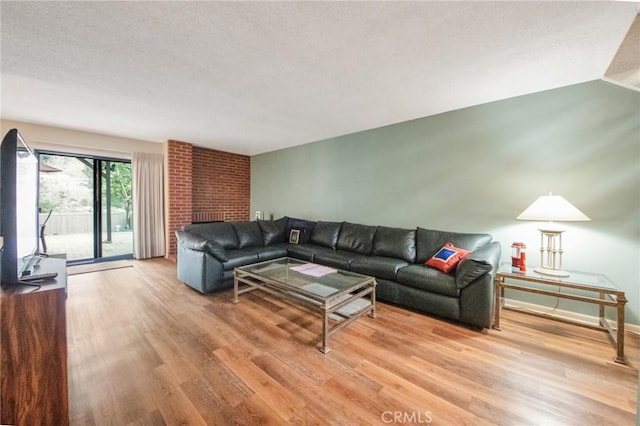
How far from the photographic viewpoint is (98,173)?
14.4 ft

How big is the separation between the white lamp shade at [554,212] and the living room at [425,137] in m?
0.47

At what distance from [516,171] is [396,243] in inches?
60.4

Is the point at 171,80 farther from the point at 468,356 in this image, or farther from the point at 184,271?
the point at 468,356

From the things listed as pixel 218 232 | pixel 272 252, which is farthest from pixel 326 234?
pixel 218 232

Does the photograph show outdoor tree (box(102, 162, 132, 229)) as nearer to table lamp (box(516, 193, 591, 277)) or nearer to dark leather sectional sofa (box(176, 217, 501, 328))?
dark leather sectional sofa (box(176, 217, 501, 328))

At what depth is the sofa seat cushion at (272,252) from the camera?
3.46 meters

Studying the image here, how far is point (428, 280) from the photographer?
2.47m

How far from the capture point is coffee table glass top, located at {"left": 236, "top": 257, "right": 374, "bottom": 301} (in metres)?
2.14

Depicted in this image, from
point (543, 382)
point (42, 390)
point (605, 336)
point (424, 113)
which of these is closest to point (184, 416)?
point (42, 390)

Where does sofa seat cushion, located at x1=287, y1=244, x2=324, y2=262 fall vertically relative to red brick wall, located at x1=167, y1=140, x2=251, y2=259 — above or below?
below

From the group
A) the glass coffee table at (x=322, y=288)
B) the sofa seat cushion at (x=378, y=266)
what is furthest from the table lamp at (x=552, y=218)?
the glass coffee table at (x=322, y=288)

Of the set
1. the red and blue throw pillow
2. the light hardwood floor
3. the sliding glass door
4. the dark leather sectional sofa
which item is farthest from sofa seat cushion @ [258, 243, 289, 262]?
the sliding glass door

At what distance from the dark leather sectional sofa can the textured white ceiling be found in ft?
5.37

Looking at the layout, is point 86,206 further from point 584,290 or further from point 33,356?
point 584,290
